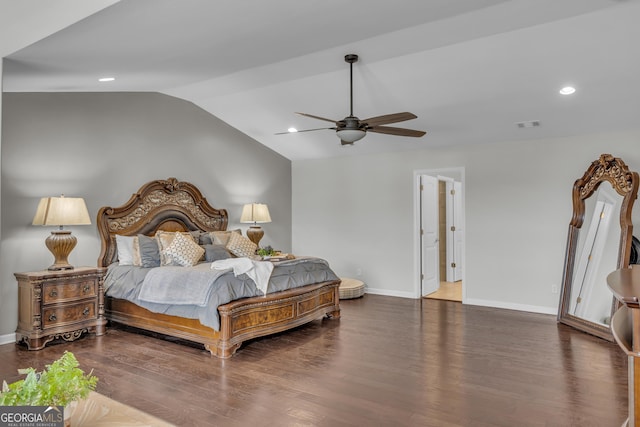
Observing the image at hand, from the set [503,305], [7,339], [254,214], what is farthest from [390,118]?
[7,339]

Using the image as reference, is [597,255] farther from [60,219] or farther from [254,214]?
[60,219]

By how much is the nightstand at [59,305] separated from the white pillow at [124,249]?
46 cm

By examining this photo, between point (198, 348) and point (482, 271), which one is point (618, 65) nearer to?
point (482, 271)

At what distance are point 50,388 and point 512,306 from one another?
19.2 ft

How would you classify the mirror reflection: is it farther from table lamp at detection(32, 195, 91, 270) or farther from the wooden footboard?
table lamp at detection(32, 195, 91, 270)

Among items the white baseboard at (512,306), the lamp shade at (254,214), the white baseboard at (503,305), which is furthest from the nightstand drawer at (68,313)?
the white baseboard at (512,306)

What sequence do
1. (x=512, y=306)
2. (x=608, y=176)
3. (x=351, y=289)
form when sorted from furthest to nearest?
(x=351, y=289), (x=512, y=306), (x=608, y=176)

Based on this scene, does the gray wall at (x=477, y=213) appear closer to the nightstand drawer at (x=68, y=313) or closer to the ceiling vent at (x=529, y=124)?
the ceiling vent at (x=529, y=124)

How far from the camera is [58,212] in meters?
4.35

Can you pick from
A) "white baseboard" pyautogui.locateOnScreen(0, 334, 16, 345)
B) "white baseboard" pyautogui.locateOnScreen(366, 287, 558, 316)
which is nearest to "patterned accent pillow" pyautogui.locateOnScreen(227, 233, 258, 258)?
"white baseboard" pyautogui.locateOnScreen(366, 287, 558, 316)

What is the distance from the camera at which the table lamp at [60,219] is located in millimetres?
4332

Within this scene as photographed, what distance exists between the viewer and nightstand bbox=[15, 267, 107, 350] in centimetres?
417

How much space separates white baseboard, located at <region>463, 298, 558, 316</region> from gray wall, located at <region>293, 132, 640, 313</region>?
13 mm

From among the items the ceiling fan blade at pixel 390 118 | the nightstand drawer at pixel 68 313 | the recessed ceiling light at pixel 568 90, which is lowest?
the nightstand drawer at pixel 68 313
